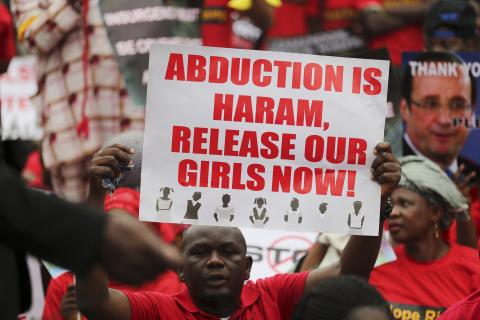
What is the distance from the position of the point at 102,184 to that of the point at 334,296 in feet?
3.00

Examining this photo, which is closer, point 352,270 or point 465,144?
point 352,270

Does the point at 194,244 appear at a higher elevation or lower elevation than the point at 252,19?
lower

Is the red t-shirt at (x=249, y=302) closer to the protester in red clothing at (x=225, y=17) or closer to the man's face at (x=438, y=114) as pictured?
the man's face at (x=438, y=114)

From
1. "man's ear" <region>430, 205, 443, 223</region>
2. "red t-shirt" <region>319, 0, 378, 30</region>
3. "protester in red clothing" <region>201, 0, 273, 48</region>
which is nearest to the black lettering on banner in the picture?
"man's ear" <region>430, 205, 443, 223</region>

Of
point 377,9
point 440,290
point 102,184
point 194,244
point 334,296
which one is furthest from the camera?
point 377,9

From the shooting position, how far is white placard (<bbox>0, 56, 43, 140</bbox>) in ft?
30.1

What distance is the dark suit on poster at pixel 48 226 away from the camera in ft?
8.14

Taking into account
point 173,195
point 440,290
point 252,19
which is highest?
point 252,19

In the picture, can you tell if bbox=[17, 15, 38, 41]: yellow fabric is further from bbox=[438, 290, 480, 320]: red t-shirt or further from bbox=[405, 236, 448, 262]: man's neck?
bbox=[438, 290, 480, 320]: red t-shirt

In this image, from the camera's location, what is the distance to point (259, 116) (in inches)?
184

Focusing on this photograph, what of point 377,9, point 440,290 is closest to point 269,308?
point 440,290

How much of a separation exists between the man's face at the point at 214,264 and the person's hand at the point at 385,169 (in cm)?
57

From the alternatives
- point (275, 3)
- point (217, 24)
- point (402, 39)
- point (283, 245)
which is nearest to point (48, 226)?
point (283, 245)

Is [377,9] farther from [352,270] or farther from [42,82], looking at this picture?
[352,270]
